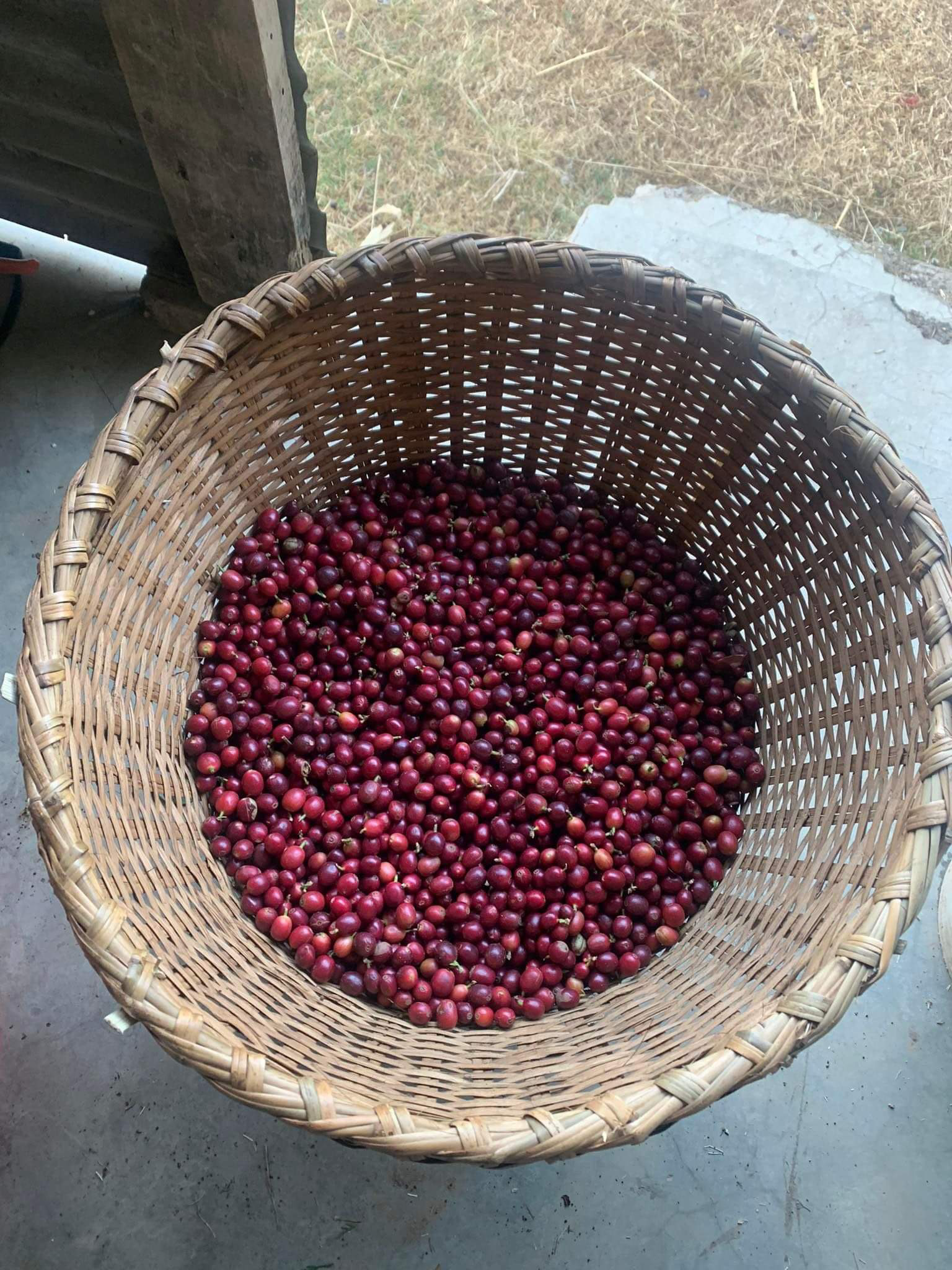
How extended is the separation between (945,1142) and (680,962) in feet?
2.02

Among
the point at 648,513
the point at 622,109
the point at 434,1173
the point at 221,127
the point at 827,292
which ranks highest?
A: the point at 622,109

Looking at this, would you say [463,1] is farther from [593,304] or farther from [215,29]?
[593,304]

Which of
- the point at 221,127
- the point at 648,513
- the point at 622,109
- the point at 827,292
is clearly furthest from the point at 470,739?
the point at 622,109

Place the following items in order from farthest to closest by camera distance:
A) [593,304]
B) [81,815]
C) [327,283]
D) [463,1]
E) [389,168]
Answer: [463,1]
[389,168]
[593,304]
[327,283]
[81,815]

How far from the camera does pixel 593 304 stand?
54.7 inches

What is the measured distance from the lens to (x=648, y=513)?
5.47 ft

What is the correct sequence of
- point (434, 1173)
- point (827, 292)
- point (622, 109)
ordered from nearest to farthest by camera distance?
point (434, 1173) < point (827, 292) < point (622, 109)

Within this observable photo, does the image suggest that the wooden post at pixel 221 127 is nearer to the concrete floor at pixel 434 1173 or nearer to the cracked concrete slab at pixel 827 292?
the cracked concrete slab at pixel 827 292

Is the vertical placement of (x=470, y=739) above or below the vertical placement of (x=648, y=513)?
below

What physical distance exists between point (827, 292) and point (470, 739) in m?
1.40

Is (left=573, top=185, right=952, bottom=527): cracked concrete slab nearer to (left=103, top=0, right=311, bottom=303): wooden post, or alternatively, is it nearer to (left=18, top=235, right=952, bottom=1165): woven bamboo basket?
(left=18, top=235, right=952, bottom=1165): woven bamboo basket

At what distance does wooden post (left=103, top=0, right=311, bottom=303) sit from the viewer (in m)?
1.33

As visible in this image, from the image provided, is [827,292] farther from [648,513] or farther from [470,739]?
[470,739]

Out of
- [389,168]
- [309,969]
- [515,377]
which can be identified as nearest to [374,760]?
[309,969]
